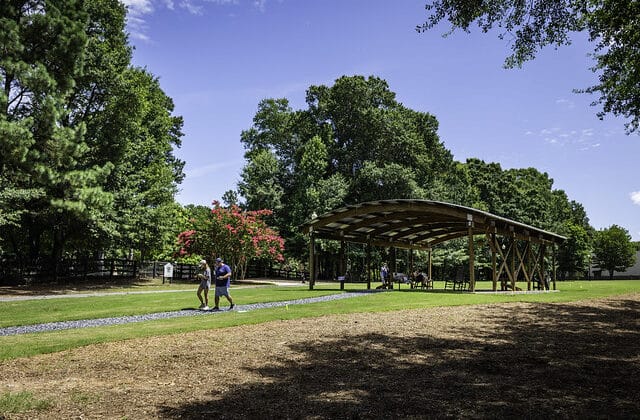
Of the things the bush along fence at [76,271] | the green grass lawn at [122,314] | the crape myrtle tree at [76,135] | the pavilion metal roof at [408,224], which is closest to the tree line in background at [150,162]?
the crape myrtle tree at [76,135]

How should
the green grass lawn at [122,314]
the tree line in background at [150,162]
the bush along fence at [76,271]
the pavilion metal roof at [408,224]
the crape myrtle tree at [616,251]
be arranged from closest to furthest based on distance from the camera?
the green grass lawn at [122,314] → the pavilion metal roof at [408,224] → the tree line in background at [150,162] → the bush along fence at [76,271] → the crape myrtle tree at [616,251]

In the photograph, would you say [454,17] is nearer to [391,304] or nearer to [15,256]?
[391,304]

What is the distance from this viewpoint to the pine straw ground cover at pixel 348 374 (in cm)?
462

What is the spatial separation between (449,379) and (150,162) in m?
31.1

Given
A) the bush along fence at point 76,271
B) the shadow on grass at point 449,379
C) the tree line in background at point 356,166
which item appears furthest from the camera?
the tree line in background at point 356,166

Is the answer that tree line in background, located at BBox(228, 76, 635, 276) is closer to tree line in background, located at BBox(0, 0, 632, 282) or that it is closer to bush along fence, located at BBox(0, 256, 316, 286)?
tree line in background, located at BBox(0, 0, 632, 282)

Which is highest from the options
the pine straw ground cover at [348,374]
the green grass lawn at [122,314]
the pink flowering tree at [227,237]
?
the pink flowering tree at [227,237]

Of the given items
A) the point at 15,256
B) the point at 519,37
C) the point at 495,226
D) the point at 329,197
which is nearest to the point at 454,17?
the point at 519,37

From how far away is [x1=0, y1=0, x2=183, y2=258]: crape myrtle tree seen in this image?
19344 millimetres

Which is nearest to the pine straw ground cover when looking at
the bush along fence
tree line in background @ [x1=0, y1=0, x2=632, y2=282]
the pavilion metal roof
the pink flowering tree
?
the pavilion metal roof

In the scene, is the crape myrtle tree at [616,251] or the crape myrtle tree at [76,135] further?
the crape myrtle tree at [616,251]

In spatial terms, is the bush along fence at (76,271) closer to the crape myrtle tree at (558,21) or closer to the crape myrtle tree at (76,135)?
the crape myrtle tree at (76,135)

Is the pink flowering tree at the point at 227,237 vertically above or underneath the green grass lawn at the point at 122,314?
above

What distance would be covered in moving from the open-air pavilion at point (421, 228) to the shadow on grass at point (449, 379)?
10269 mm
